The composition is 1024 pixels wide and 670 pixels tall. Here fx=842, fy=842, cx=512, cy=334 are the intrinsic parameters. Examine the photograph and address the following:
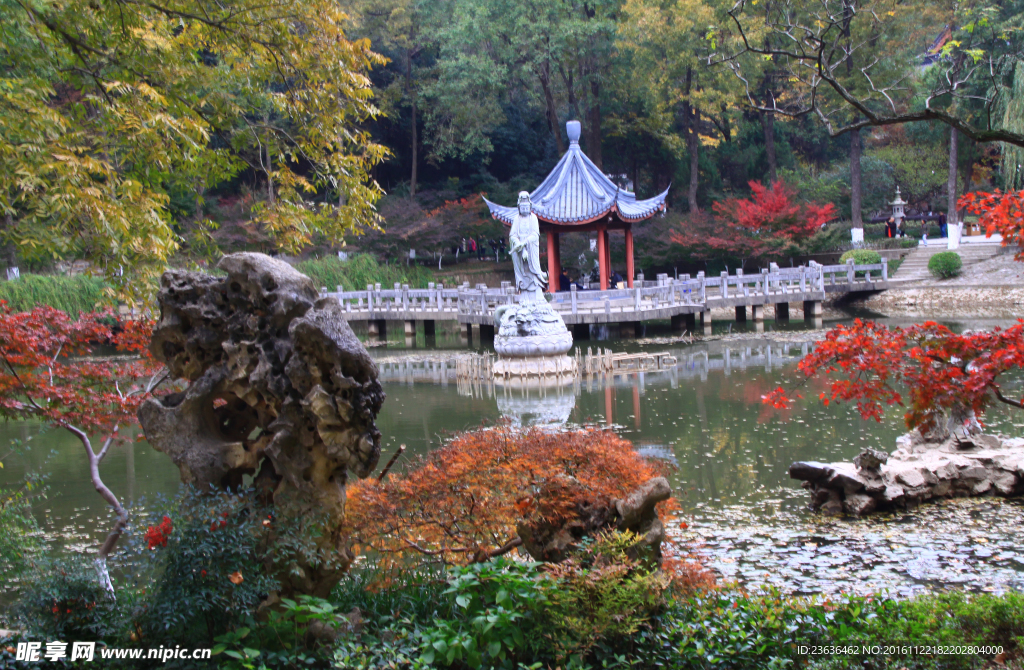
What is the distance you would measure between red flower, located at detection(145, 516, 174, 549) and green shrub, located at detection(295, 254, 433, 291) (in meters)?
21.6

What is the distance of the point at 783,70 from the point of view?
28438 millimetres

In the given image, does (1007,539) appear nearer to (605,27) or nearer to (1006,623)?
(1006,623)

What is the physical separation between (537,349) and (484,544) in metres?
10.0

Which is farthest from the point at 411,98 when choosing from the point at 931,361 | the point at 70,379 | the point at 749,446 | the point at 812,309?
the point at 931,361

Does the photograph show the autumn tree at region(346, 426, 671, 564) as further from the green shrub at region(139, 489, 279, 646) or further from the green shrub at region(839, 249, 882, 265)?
the green shrub at region(839, 249, 882, 265)

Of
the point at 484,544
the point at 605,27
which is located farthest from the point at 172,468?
the point at 605,27

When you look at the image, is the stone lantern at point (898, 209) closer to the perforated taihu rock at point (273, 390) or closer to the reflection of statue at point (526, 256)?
the reflection of statue at point (526, 256)

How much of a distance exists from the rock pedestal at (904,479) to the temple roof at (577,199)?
1455cm

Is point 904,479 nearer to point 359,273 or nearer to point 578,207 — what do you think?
point 578,207

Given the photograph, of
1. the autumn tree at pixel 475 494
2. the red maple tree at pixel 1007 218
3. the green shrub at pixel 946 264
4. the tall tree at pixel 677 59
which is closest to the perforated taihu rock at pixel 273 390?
the autumn tree at pixel 475 494

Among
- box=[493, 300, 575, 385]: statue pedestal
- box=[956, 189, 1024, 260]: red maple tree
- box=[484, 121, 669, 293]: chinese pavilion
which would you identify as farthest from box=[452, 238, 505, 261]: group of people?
box=[956, 189, 1024, 260]: red maple tree

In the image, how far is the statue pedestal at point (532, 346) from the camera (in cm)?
1442

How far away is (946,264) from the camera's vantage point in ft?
75.5

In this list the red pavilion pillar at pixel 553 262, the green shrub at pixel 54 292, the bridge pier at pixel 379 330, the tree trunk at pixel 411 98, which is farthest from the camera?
the tree trunk at pixel 411 98
